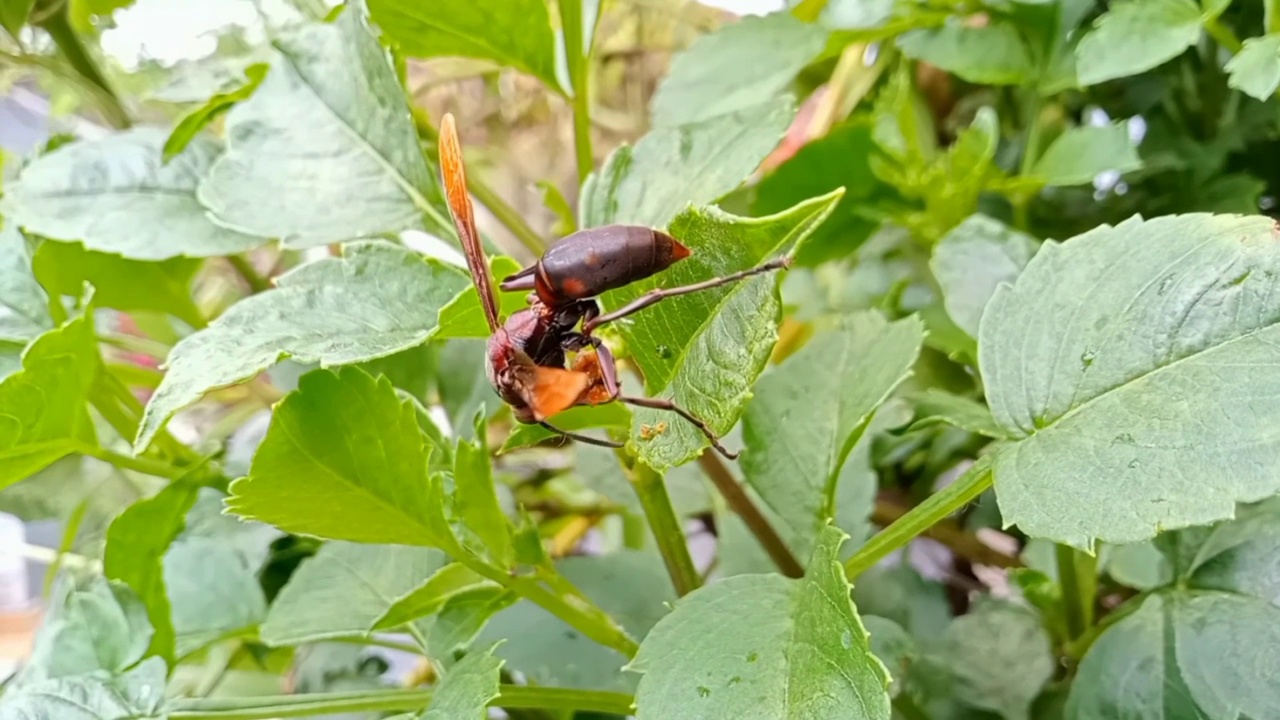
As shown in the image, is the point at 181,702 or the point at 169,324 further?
the point at 169,324

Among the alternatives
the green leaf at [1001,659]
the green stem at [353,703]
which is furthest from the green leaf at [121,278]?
the green leaf at [1001,659]

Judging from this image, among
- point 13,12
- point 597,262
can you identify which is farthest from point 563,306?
point 13,12

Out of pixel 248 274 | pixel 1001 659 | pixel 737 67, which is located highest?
pixel 737 67

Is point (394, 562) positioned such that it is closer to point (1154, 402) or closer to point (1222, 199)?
point (1154, 402)

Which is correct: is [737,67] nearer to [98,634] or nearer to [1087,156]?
[1087,156]

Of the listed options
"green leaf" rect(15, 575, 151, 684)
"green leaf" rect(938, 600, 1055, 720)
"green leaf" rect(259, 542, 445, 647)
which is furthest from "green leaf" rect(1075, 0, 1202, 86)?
"green leaf" rect(15, 575, 151, 684)

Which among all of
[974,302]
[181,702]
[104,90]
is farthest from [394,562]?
[104,90]

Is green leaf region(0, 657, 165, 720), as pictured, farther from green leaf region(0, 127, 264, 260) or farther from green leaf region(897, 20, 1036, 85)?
green leaf region(897, 20, 1036, 85)
